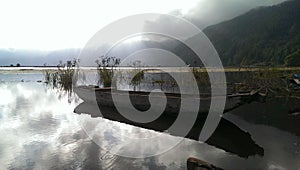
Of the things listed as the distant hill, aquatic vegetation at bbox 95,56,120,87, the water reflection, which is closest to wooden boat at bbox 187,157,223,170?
the water reflection

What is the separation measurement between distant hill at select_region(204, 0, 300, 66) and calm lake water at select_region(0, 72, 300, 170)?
5245 cm

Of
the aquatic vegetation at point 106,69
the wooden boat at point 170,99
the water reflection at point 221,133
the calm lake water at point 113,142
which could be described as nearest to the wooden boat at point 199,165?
the calm lake water at point 113,142

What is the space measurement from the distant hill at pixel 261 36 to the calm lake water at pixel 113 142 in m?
52.4

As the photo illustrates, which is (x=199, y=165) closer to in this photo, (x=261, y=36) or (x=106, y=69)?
(x=106, y=69)

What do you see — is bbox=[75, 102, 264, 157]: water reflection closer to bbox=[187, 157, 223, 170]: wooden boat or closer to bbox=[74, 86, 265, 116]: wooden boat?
bbox=[74, 86, 265, 116]: wooden boat

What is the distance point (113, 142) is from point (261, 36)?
293ft

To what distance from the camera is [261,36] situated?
86.4m

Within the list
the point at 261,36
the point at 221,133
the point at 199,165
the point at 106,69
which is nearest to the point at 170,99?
the point at 221,133

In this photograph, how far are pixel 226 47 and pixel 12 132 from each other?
9398cm

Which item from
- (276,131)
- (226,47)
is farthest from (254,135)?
(226,47)

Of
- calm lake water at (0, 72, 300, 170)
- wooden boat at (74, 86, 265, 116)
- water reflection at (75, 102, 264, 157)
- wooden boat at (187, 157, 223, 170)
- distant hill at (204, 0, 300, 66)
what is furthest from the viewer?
distant hill at (204, 0, 300, 66)

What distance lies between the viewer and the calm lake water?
6555mm

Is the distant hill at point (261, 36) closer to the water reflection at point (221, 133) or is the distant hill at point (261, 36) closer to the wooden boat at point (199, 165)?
the water reflection at point (221, 133)

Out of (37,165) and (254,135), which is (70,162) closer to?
(37,165)
